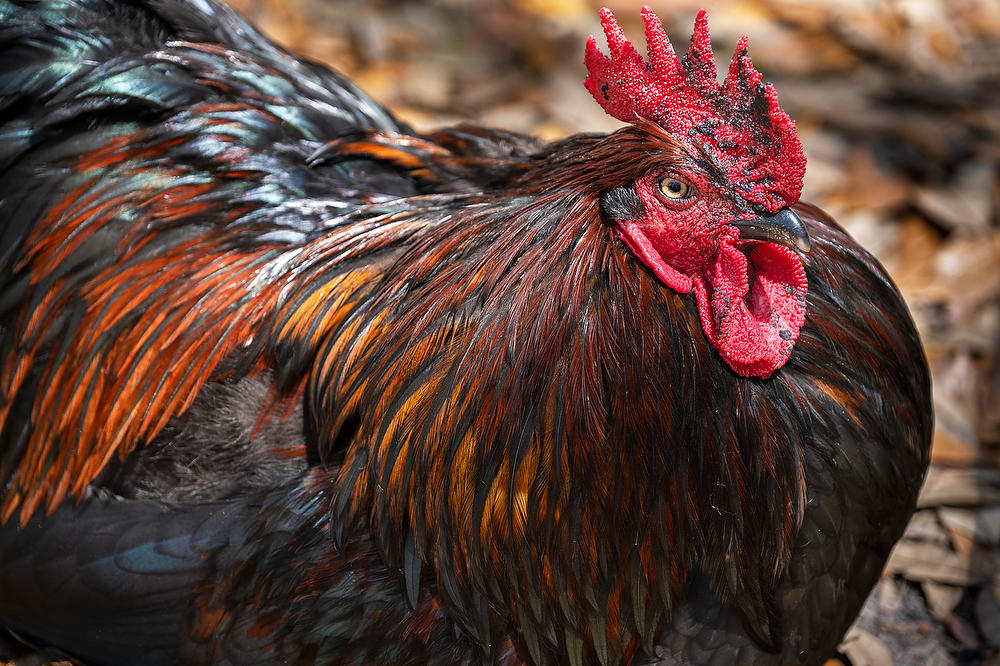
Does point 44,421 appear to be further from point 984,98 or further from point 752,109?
point 984,98

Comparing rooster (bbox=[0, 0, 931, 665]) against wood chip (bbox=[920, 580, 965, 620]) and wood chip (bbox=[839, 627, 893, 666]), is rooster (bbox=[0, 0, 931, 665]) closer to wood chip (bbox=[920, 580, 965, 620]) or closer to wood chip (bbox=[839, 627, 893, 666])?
wood chip (bbox=[839, 627, 893, 666])

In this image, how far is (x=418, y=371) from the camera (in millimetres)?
2301

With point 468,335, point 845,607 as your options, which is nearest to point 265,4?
point 468,335

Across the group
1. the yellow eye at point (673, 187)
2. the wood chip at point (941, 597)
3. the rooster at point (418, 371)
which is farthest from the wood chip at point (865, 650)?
the yellow eye at point (673, 187)

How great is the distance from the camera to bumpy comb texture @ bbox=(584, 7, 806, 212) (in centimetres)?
206

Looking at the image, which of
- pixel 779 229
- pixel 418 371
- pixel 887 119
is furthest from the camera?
pixel 887 119

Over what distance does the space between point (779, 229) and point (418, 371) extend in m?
0.83

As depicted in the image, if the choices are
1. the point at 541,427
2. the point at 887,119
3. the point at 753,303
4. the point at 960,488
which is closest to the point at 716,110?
the point at 753,303

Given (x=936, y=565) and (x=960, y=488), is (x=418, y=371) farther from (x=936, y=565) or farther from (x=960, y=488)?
(x=960, y=488)

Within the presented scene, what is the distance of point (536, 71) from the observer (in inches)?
228

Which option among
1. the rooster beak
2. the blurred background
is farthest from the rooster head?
the blurred background

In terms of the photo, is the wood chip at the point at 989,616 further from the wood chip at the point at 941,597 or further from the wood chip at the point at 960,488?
the wood chip at the point at 960,488

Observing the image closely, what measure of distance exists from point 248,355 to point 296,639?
0.70 m

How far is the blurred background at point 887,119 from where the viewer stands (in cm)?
353
